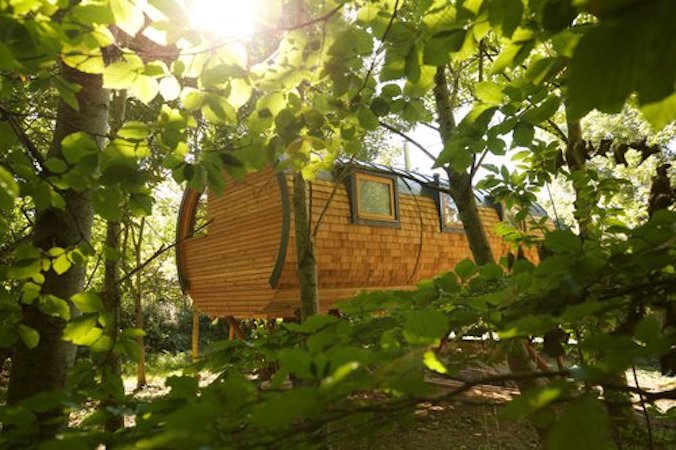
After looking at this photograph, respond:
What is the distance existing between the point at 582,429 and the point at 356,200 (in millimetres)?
8181

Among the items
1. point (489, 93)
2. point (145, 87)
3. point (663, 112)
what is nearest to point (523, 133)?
point (489, 93)

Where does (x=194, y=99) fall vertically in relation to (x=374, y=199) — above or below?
below

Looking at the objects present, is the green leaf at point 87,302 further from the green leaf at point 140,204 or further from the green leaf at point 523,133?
the green leaf at point 523,133

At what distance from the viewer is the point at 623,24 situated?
0.41 meters

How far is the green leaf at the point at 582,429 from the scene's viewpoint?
603mm

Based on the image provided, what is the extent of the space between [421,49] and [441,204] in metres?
9.19

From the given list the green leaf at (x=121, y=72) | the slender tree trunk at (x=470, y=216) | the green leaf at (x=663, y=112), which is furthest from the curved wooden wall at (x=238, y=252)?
the green leaf at (x=663, y=112)

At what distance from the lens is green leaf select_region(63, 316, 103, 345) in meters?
1.55

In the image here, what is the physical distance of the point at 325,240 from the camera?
8180 millimetres

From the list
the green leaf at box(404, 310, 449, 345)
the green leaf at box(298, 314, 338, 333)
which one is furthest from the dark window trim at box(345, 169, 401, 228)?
the green leaf at box(404, 310, 449, 345)

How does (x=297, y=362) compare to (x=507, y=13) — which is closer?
(x=297, y=362)

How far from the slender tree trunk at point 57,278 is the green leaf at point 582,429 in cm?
203

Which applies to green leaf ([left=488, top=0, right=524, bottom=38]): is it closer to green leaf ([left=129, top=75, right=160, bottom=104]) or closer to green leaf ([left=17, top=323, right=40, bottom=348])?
green leaf ([left=129, top=75, right=160, bottom=104])

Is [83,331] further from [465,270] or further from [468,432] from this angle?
[468,432]
